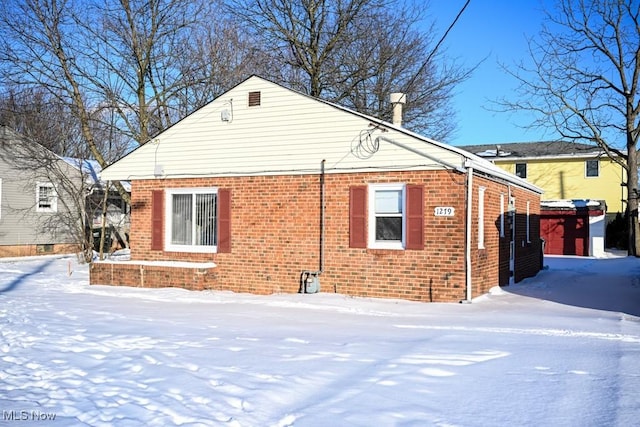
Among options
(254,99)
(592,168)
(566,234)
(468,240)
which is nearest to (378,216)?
(468,240)

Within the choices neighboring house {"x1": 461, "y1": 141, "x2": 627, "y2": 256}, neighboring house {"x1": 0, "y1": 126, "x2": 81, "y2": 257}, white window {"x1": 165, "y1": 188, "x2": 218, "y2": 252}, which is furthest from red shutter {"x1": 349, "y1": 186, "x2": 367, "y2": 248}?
neighboring house {"x1": 461, "y1": 141, "x2": 627, "y2": 256}

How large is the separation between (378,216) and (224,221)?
13.1 ft

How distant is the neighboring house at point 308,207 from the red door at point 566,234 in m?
16.9

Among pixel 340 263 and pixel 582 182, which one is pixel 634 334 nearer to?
pixel 340 263

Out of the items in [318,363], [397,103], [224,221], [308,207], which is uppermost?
[397,103]

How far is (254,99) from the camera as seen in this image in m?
14.2

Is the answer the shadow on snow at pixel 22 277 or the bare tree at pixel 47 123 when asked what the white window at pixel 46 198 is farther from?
the shadow on snow at pixel 22 277

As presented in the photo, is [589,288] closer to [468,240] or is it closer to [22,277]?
[468,240]

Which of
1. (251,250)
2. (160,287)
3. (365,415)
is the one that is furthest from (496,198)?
(365,415)

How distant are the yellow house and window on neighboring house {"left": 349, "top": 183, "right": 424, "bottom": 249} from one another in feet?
92.0

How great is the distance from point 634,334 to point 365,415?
5384 mm

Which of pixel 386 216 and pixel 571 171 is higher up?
pixel 571 171

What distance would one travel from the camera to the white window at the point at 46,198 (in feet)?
87.5

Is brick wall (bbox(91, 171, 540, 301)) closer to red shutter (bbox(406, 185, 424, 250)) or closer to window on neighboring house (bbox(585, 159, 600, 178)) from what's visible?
red shutter (bbox(406, 185, 424, 250))
